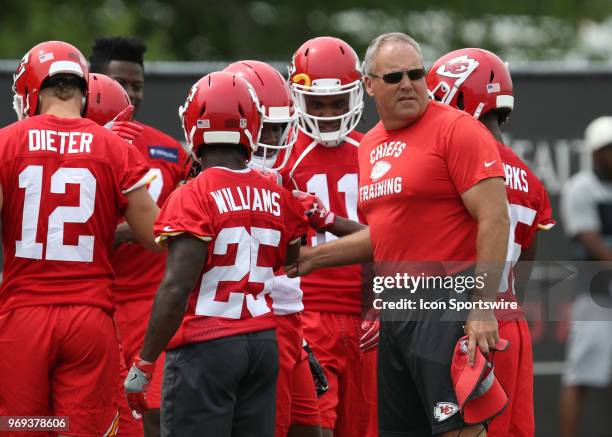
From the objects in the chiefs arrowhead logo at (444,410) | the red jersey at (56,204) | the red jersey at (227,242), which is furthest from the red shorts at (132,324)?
the chiefs arrowhead logo at (444,410)

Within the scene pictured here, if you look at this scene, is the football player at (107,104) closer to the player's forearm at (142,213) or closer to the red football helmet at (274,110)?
the red football helmet at (274,110)

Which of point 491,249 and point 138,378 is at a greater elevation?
point 491,249

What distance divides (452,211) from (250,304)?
0.94 meters

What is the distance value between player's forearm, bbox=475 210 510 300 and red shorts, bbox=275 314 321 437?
1113 millimetres

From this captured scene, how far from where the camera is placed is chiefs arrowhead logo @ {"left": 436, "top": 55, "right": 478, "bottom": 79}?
236 inches

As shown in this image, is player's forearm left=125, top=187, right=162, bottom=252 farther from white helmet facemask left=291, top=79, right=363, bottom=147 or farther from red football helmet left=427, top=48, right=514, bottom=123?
red football helmet left=427, top=48, right=514, bottom=123

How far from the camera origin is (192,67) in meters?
9.17

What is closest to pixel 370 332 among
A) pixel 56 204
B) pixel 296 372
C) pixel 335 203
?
pixel 296 372

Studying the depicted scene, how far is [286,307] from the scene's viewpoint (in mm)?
5801

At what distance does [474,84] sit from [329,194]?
3.11ft

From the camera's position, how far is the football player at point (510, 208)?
18.1ft

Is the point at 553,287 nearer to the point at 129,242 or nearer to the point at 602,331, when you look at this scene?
the point at 602,331

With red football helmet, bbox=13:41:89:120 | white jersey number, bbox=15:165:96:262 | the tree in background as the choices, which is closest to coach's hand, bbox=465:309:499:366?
white jersey number, bbox=15:165:96:262

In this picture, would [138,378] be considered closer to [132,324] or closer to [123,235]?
[123,235]
